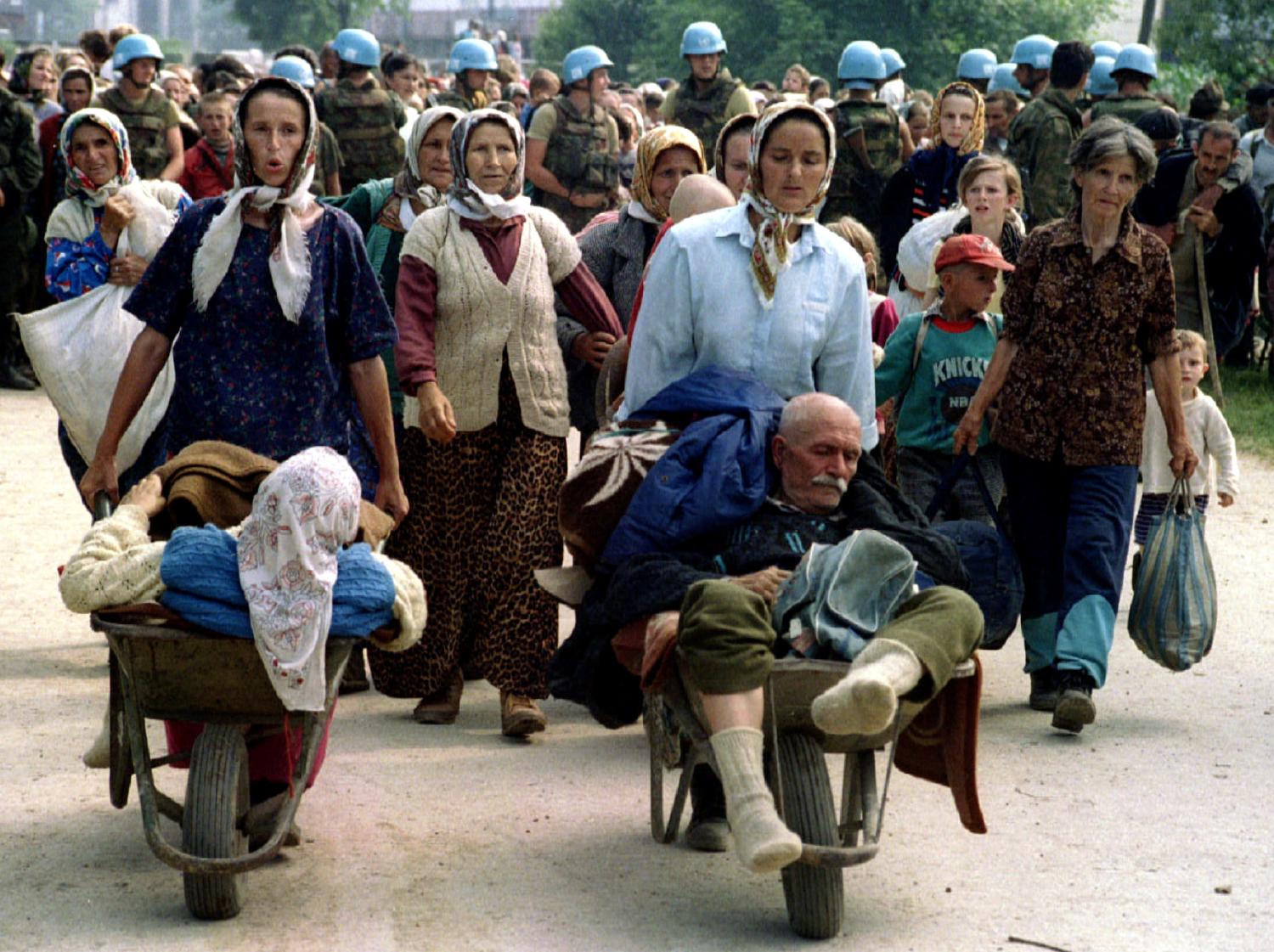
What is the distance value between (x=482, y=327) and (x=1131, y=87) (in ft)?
29.6

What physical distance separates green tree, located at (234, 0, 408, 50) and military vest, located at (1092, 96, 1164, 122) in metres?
57.9

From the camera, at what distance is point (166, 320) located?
5648 mm

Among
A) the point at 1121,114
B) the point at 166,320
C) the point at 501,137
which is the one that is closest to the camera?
the point at 166,320

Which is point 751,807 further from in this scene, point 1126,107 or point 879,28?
point 879,28

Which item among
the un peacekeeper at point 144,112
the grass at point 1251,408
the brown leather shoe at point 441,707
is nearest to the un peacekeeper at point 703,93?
the un peacekeeper at point 144,112

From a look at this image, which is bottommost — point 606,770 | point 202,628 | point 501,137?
point 606,770

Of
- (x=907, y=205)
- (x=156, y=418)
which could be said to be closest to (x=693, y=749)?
(x=156, y=418)

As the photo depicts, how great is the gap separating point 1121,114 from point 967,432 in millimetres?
7785

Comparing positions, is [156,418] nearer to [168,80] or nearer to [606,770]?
[606,770]

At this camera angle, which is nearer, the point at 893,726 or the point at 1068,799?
the point at 893,726

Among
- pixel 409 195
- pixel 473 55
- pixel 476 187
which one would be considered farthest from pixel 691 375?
pixel 473 55

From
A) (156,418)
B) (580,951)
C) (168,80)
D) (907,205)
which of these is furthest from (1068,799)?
(168,80)

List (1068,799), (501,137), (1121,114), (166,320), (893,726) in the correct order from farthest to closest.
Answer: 1. (1121,114)
2. (501,137)
3. (1068,799)
4. (166,320)
5. (893,726)

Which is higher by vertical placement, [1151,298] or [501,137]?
[501,137]
